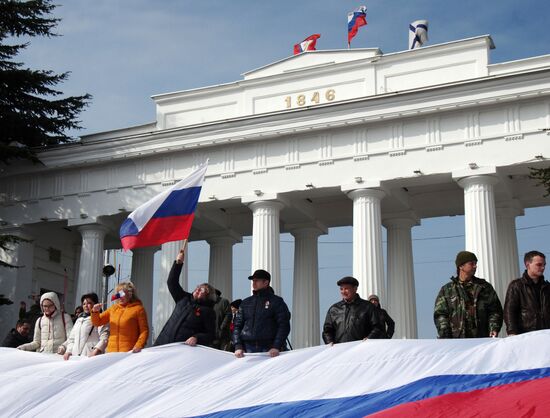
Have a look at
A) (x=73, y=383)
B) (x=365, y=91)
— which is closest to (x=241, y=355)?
(x=73, y=383)

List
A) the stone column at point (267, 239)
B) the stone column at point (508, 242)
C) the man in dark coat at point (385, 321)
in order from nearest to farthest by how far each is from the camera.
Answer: the man in dark coat at point (385, 321) < the stone column at point (267, 239) < the stone column at point (508, 242)

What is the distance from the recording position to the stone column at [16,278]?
1378 inches

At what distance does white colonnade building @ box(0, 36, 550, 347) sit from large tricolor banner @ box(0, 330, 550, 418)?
18254mm

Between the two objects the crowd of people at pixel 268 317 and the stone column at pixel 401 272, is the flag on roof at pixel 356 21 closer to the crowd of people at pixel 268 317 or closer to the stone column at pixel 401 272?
the stone column at pixel 401 272

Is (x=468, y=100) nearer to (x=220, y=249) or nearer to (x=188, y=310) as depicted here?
(x=220, y=249)

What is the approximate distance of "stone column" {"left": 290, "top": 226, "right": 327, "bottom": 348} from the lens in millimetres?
33656

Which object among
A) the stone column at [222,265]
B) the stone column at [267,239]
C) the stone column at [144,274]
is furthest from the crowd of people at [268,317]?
the stone column at [144,274]

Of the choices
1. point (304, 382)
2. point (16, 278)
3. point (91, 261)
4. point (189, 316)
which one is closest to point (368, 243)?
point (91, 261)

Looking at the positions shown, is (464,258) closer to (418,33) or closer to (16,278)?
(418,33)

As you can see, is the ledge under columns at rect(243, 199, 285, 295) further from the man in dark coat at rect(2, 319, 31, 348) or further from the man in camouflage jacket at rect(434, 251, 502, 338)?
the man in camouflage jacket at rect(434, 251, 502, 338)

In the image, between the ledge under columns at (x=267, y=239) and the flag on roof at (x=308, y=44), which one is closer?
the ledge under columns at (x=267, y=239)

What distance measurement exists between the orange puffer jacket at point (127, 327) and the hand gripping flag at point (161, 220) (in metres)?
1.00

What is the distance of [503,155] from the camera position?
27.6 meters

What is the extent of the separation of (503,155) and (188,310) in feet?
57.8
